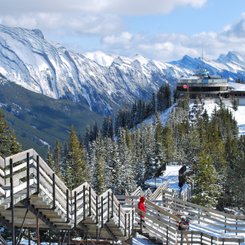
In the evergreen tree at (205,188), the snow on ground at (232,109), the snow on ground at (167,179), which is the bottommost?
the snow on ground at (167,179)

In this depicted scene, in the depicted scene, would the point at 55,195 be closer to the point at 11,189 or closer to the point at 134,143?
the point at 11,189

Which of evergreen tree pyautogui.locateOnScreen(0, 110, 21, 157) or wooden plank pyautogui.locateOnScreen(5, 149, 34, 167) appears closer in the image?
wooden plank pyautogui.locateOnScreen(5, 149, 34, 167)

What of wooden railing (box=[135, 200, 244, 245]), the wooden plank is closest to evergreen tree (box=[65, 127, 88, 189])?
wooden railing (box=[135, 200, 244, 245])

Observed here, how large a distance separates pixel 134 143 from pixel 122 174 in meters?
43.1

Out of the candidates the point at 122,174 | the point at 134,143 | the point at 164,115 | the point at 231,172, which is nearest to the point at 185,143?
the point at 134,143

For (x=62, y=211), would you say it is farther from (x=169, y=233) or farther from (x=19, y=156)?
(x=169, y=233)

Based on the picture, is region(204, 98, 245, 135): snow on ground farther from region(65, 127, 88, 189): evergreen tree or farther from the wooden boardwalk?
the wooden boardwalk

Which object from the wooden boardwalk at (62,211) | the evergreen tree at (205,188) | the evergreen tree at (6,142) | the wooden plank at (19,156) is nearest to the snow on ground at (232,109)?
the evergreen tree at (205,188)

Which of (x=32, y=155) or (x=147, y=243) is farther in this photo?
(x=147, y=243)

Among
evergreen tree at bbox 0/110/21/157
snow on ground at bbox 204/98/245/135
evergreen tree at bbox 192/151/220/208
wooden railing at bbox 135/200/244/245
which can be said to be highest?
evergreen tree at bbox 0/110/21/157

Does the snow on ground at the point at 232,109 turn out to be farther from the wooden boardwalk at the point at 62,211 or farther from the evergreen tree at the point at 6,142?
the wooden boardwalk at the point at 62,211

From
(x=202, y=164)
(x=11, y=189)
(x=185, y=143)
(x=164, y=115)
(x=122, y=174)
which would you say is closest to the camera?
(x=11, y=189)

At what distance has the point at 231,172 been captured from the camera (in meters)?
57.7

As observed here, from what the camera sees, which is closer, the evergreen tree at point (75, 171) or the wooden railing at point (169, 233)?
the wooden railing at point (169, 233)
